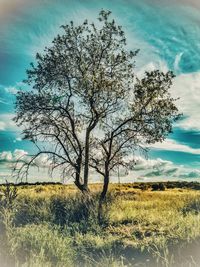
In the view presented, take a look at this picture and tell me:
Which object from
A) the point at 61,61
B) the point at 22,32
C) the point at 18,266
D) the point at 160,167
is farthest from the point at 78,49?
the point at 18,266

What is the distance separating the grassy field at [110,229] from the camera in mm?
3191

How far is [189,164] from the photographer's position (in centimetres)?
307

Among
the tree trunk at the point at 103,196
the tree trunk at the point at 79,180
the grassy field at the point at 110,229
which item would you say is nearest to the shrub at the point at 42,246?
the grassy field at the point at 110,229

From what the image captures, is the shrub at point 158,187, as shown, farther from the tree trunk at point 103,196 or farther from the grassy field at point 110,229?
the tree trunk at point 103,196

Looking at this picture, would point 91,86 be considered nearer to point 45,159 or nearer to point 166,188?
point 45,159

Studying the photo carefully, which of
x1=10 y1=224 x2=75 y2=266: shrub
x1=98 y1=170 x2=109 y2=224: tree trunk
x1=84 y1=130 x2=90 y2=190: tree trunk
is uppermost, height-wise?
x1=84 y1=130 x2=90 y2=190: tree trunk

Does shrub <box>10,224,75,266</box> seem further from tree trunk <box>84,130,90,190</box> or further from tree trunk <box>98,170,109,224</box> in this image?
tree trunk <box>84,130,90,190</box>

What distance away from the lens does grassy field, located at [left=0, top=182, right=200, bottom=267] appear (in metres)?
3.19

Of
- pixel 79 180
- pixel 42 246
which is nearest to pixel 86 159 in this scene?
pixel 79 180

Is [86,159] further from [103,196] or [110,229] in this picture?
[110,229]

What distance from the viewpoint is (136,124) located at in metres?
3.80

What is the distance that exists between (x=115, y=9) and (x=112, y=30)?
34 centimetres

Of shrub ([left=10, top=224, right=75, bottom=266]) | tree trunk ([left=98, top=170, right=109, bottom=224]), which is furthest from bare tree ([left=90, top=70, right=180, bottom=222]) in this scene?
shrub ([left=10, top=224, right=75, bottom=266])

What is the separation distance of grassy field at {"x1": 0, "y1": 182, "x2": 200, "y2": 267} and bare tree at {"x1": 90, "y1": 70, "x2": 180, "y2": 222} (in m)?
0.19
